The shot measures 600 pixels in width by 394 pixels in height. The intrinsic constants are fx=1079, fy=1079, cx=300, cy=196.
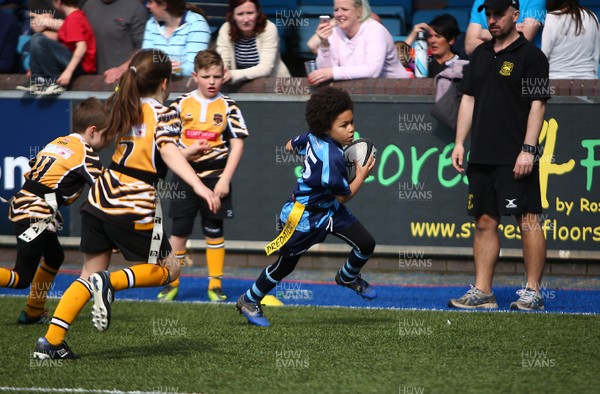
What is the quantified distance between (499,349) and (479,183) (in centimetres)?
222

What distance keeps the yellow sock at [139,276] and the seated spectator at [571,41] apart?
17.7ft

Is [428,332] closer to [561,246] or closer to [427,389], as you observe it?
[427,389]

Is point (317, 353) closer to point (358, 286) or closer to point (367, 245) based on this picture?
point (367, 245)

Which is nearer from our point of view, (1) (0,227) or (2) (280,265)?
(2) (280,265)

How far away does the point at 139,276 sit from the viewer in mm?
6559

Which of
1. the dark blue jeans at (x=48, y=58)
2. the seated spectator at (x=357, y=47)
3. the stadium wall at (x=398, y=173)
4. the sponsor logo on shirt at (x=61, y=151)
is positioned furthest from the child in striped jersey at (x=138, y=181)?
the dark blue jeans at (x=48, y=58)

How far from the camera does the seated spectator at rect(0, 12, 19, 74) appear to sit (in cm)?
1260

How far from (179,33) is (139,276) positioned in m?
5.26

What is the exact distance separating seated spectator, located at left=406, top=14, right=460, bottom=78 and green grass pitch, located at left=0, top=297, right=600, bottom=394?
11.9ft

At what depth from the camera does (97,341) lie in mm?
7266

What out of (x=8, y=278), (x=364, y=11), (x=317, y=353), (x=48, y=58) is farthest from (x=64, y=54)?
(x=317, y=353)

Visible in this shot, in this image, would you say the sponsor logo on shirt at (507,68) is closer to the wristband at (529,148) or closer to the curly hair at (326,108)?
the wristband at (529,148)

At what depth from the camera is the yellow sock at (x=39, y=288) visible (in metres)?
7.98

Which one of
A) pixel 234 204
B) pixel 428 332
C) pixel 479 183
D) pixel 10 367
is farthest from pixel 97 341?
pixel 234 204
